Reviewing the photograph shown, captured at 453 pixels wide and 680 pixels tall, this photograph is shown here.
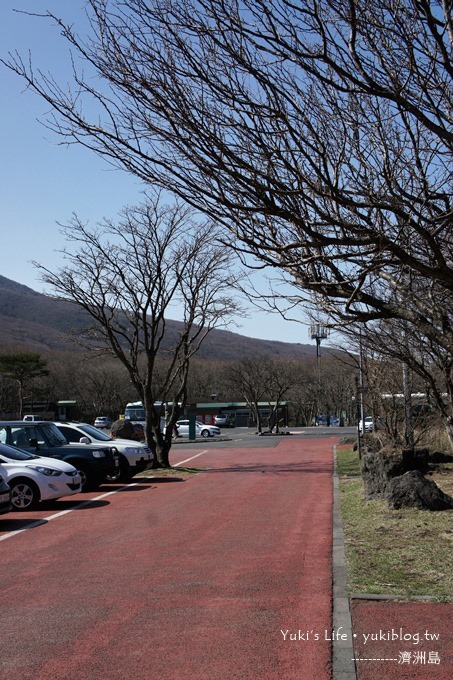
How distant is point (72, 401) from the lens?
8619 centimetres

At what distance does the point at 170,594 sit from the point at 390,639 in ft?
7.96

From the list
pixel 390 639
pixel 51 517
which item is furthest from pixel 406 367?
pixel 390 639

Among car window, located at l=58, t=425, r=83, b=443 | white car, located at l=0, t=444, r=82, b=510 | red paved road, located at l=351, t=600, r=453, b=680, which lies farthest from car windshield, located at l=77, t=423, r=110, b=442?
red paved road, located at l=351, t=600, r=453, b=680

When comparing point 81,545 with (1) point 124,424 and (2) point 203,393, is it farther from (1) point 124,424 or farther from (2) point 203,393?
(2) point 203,393

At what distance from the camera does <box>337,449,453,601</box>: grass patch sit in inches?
291

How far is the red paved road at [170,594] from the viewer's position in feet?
17.9

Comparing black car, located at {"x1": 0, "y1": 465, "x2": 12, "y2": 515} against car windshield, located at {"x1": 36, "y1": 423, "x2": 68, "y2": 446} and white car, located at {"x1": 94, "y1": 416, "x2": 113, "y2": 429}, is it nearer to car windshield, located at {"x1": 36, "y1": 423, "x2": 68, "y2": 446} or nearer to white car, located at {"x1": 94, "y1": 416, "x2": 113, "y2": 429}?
car windshield, located at {"x1": 36, "y1": 423, "x2": 68, "y2": 446}

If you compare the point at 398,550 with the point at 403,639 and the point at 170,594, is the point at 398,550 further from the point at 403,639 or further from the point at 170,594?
the point at 403,639

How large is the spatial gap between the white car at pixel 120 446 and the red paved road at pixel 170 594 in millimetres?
6429

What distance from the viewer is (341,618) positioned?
639 cm

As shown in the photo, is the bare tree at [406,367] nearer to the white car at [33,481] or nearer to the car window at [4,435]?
the white car at [33,481]

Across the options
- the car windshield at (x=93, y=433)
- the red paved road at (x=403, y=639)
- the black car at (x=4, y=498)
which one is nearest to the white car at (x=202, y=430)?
the car windshield at (x=93, y=433)

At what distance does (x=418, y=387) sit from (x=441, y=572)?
15.4 metres

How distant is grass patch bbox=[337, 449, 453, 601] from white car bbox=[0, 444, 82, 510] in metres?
5.45
